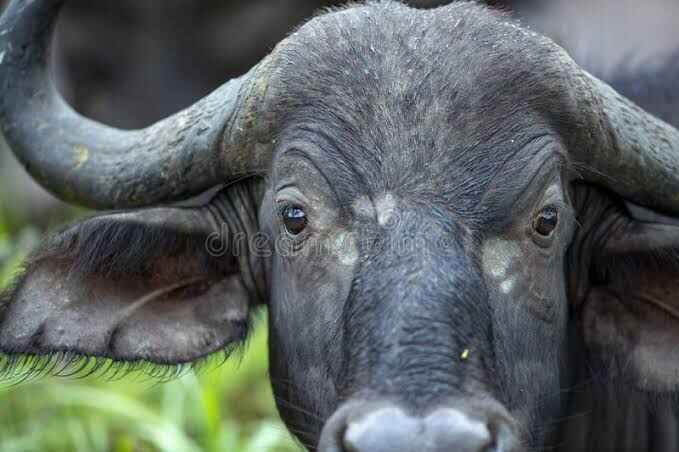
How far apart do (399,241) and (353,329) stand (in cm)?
28

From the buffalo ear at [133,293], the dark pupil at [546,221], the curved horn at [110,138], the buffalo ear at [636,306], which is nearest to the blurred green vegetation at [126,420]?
the buffalo ear at [133,293]

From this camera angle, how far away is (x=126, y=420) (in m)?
5.70

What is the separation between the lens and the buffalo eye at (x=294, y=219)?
3602mm

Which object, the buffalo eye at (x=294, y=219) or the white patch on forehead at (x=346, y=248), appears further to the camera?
the buffalo eye at (x=294, y=219)

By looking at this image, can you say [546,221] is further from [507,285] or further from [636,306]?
[636,306]

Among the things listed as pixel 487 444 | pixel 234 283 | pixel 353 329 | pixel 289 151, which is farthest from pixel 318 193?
pixel 487 444

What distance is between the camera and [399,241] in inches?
130

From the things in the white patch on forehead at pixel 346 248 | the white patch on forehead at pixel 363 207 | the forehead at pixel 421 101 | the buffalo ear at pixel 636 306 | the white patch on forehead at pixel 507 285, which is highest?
the forehead at pixel 421 101

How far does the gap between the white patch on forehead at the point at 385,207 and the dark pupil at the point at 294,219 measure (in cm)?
30

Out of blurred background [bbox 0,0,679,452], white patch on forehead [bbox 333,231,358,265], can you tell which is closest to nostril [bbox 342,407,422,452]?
white patch on forehead [bbox 333,231,358,265]

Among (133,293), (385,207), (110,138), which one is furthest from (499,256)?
(110,138)

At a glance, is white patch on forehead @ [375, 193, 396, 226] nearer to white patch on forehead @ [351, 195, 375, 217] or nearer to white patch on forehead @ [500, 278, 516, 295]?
white patch on forehead @ [351, 195, 375, 217]

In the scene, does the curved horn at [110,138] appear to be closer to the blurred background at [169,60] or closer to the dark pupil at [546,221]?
the dark pupil at [546,221]

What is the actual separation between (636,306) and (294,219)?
1.30 metres
